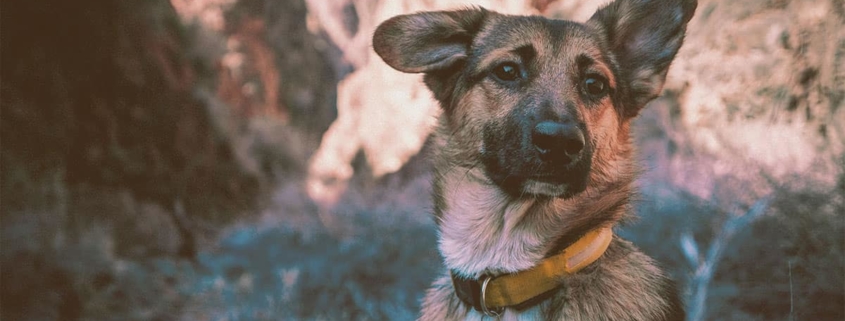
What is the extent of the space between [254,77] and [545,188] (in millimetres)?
4729

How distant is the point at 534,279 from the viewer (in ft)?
7.21

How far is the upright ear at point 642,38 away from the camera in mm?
2557

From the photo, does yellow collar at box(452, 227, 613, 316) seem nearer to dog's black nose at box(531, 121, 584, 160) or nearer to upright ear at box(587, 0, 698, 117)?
dog's black nose at box(531, 121, 584, 160)

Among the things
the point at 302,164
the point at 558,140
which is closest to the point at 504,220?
the point at 558,140

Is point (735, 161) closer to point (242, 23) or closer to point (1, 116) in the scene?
point (242, 23)

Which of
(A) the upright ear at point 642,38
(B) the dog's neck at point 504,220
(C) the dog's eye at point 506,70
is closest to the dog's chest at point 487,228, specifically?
(B) the dog's neck at point 504,220

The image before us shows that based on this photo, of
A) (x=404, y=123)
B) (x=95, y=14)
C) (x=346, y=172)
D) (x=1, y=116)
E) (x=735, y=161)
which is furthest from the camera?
(x=346, y=172)

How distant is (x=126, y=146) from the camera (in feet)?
16.1

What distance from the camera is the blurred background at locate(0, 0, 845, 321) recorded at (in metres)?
3.30

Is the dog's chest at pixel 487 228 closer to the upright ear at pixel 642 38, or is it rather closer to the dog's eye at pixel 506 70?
the dog's eye at pixel 506 70

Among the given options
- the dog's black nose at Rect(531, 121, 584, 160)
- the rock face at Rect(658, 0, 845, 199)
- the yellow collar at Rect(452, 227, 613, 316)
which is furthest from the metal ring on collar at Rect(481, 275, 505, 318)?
the rock face at Rect(658, 0, 845, 199)

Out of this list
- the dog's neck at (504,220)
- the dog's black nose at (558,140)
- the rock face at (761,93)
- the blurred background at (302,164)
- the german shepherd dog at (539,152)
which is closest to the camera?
the dog's black nose at (558,140)

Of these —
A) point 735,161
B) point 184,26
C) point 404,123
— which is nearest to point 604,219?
point 735,161

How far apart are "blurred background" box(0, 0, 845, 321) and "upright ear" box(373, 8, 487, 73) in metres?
1.00
